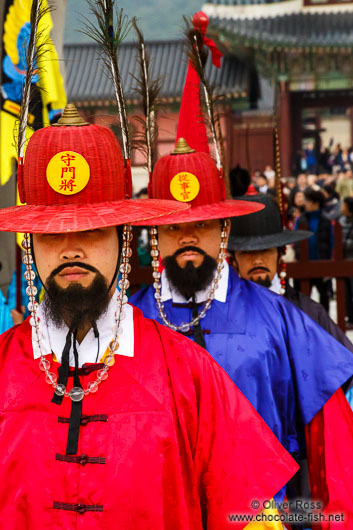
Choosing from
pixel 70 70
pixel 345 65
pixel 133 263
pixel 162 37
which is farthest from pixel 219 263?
pixel 162 37

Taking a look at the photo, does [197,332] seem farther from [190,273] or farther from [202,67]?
[202,67]

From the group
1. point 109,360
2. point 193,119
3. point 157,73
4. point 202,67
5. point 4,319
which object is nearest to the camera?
point 109,360

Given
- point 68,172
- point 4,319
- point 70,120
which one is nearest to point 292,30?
point 4,319

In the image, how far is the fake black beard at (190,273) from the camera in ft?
11.1

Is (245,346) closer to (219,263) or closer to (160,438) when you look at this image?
(219,263)

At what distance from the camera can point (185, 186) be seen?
11.2ft

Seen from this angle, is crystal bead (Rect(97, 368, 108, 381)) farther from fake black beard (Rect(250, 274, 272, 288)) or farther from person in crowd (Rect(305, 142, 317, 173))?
person in crowd (Rect(305, 142, 317, 173))

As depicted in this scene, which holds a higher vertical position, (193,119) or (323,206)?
(193,119)

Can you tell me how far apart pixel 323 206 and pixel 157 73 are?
44.6 ft

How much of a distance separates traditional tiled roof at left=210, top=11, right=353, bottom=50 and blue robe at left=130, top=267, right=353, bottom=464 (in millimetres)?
16500

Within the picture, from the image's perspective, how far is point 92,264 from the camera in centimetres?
227

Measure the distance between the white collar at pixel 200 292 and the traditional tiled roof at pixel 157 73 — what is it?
16243 mm

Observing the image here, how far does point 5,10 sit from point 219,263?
79.7 inches

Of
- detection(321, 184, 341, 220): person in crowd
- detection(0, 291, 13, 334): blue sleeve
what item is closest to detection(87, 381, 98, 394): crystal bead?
detection(0, 291, 13, 334): blue sleeve
